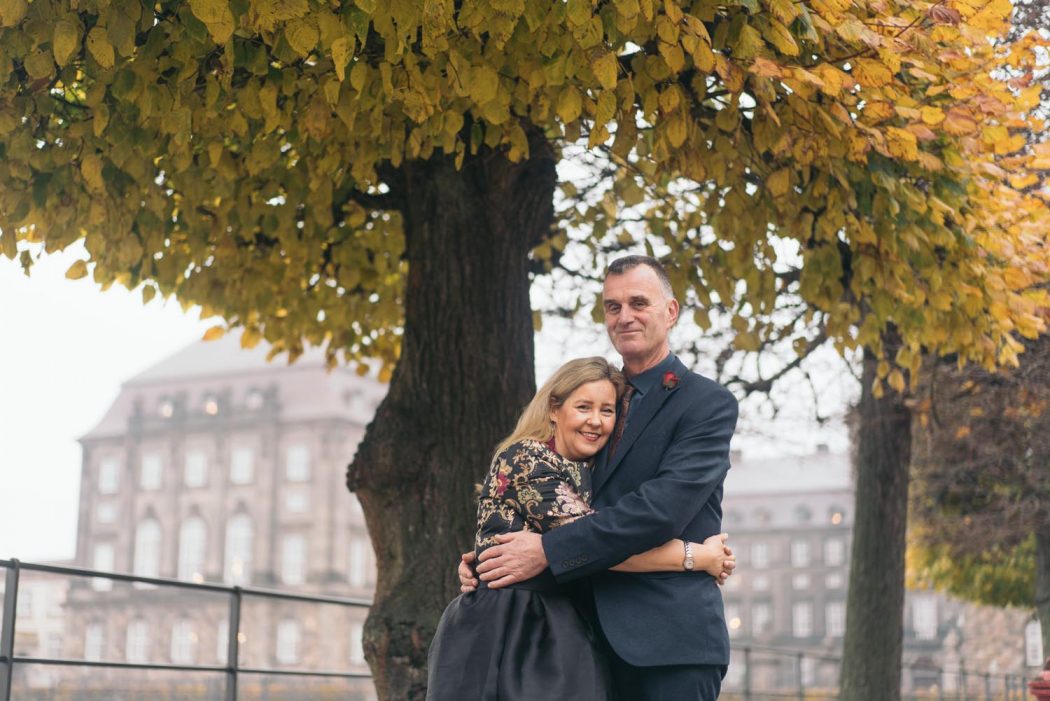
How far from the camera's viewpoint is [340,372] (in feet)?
286

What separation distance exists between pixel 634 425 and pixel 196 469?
89871mm

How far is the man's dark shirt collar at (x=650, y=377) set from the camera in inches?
169

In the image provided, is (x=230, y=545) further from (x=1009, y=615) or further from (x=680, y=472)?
(x=680, y=472)

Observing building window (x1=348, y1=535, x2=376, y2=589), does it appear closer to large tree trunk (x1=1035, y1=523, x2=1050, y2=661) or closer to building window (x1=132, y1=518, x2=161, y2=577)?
building window (x1=132, y1=518, x2=161, y2=577)

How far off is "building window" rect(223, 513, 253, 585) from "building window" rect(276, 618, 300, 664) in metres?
6.14

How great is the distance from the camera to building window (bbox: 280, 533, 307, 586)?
8681 centimetres

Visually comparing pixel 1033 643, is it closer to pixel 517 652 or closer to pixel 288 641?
pixel 288 641

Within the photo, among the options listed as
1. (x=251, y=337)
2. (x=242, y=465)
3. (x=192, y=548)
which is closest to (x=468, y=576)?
(x=251, y=337)

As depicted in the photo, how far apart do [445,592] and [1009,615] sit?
53432mm

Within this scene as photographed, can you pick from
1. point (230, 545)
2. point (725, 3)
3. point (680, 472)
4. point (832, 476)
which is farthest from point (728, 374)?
point (832, 476)

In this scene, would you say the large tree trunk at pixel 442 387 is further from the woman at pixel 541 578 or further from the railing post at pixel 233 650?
the woman at pixel 541 578

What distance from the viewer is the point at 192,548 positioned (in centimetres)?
8988

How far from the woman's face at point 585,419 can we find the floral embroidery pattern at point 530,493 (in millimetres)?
61

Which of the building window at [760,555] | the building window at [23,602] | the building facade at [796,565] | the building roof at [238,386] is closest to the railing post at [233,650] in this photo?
the building window at [23,602]
